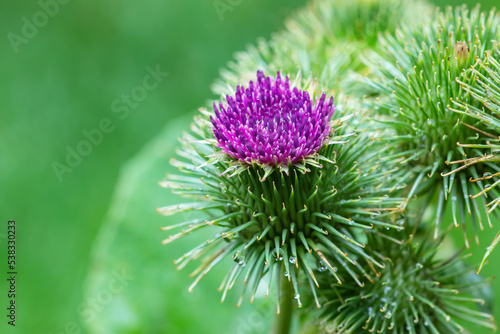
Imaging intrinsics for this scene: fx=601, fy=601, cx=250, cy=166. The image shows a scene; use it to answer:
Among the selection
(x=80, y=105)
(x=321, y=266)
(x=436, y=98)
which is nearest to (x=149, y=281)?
(x=321, y=266)

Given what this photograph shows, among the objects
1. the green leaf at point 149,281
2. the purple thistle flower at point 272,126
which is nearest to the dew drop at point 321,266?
the purple thistle flower at point 272,126

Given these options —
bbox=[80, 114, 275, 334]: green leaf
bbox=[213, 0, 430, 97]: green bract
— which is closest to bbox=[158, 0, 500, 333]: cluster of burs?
bbox=[213, 0, 430, 97]: green bract

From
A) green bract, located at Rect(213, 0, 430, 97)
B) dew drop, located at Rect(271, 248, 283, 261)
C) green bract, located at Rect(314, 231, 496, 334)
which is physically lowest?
green bract, located at Rect(314, 231, 496, 334)

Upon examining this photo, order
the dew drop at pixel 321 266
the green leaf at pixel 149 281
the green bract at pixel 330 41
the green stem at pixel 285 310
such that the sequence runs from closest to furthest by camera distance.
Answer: the dew drop at pixel 321 266 → the green stem at pixel 285 310 → the green bract at pixel 330 41 → the green leaf at pixel 149 281

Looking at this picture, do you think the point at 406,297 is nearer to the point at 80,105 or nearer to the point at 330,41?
the point at 330,41

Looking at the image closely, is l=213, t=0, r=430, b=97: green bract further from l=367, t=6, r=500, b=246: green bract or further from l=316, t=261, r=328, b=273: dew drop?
l=316, t=261, r=328, b=273: dew drop

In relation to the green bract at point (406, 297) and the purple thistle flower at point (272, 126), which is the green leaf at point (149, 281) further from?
the purple thistle flower at point (272, 126)

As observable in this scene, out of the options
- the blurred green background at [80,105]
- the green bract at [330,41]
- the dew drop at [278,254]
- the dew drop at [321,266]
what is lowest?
the dew drop at [321,266]

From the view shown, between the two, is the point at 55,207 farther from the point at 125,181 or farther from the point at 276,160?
the point at 276,160
